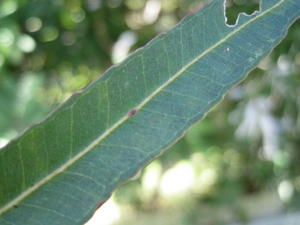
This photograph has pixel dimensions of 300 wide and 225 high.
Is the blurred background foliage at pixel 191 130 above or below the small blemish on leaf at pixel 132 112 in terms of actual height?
above

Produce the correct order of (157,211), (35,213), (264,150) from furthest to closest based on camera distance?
1. (157,211)
2. (264,150)
3. (35,213)

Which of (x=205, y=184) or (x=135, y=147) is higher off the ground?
(x=205, y=184)

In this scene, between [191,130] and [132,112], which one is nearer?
[132,112]

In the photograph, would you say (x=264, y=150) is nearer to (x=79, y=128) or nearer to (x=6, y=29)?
(x=6, y=29)

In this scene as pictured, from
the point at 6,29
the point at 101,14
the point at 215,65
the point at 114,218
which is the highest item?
the point at 101,14

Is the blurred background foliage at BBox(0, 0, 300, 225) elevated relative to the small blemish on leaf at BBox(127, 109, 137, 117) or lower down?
elevated

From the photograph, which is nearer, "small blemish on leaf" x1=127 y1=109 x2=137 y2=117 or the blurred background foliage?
"small blemish on leaf" x1=127 y1=109 x2=137 y2=117

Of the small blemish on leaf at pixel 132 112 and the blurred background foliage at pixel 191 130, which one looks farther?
the blurred background foliage at pixel 191 130

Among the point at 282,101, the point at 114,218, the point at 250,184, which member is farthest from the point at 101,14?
the point at 250,184
